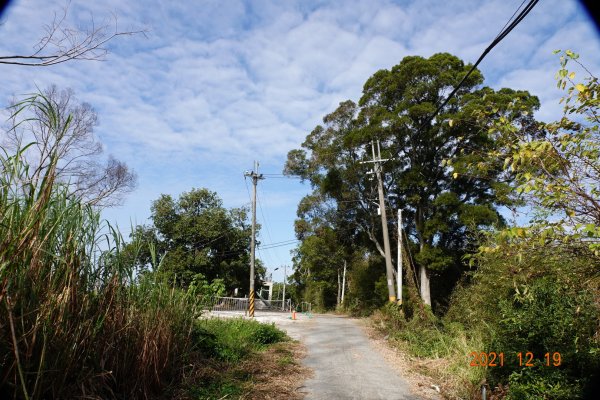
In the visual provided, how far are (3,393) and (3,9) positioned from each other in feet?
9.18

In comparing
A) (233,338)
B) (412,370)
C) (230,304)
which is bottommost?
(412,370)

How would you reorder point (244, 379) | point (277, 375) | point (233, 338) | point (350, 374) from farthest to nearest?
point (233, 338) → point (350, 374) → point (277, 375) → point (244, 379)

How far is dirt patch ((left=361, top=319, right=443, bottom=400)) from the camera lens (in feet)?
20.9

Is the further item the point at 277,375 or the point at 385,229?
the point at 385,229

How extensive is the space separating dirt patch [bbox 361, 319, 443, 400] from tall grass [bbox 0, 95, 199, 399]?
13.7 feet

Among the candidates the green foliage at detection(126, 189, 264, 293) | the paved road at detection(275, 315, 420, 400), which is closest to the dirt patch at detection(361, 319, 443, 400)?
the paved road at detection(275, 315, 420, 400)

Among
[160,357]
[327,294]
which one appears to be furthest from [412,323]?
[327,294]

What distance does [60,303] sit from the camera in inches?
120

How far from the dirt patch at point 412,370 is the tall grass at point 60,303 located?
4184 mm

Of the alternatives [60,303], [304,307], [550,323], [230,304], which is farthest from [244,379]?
[304,307]

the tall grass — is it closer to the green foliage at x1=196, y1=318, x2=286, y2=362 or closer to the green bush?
the green foliage at x1=196, y1=318, x2=286, y2=362

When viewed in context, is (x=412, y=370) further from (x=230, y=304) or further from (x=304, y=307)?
(x=304, y=307)

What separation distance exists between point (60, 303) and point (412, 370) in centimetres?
698

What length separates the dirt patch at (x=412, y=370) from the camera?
638 cm
